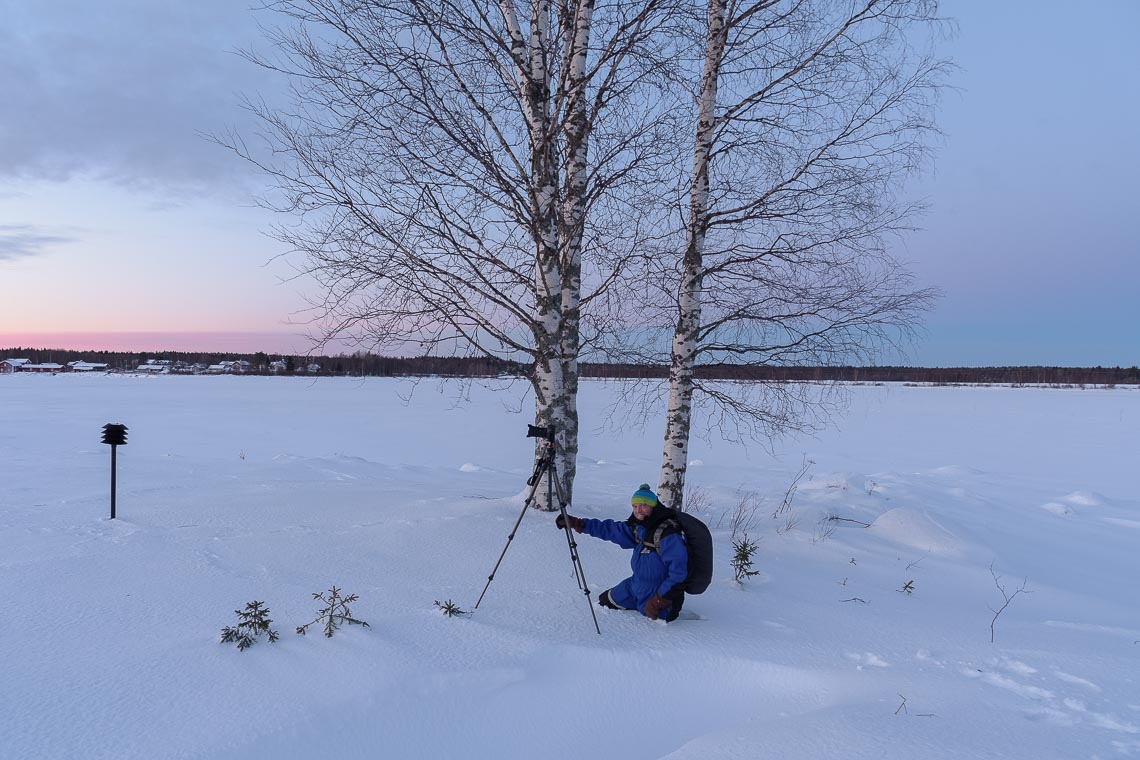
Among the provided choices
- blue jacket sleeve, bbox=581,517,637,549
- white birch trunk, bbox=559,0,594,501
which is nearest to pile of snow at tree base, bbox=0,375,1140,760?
blue jacket sleeve, bbox=581,517,637,549

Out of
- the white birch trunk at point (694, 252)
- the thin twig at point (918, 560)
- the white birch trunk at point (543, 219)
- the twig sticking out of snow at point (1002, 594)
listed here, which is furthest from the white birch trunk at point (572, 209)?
the twig sticking out of snow at point (1002, 594)

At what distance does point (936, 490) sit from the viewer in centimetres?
1240

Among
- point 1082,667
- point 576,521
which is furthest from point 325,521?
→ point 1082,667

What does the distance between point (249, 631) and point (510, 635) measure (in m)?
1.60

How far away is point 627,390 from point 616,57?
3.91 meters

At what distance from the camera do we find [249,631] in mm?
3955

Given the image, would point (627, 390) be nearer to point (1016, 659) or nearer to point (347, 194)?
point (347, 194)

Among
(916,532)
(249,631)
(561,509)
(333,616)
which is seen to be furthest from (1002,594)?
(249,631)

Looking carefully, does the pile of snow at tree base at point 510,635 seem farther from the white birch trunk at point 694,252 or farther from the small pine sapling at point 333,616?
the white birch trunk at point 694,252

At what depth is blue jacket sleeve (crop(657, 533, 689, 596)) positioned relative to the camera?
15.4 feet

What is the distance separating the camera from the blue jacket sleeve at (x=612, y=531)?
501 centimetres

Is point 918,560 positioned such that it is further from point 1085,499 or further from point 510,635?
point 1085,499

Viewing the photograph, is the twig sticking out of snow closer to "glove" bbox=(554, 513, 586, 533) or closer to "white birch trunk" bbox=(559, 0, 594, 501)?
"glove" bbox=(554, 513, 586, 533)

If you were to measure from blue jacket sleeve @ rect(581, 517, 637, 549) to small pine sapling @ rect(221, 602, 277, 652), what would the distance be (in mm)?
2222
